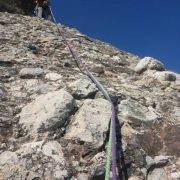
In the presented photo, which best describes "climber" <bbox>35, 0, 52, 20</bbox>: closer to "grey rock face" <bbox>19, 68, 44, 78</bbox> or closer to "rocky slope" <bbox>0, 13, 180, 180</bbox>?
"rocky slope" <bbox>0, 13, 180, 180</bbox>

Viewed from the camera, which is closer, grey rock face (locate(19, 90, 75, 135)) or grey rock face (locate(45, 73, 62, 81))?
grey rock face (locate(19, 90, 75, 135))

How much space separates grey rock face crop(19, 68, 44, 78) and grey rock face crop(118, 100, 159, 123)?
189 cm

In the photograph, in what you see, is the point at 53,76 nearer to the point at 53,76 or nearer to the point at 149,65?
the point at 53,76

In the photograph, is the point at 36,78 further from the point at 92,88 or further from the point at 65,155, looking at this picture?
the point at 65,155

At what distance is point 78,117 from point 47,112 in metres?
0.49

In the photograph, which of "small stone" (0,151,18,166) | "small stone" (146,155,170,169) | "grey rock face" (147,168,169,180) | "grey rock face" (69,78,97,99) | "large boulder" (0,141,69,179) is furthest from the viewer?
"grey rock face" (69,78,97,99)

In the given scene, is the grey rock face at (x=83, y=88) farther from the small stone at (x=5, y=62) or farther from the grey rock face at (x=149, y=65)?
the grey rock face at (x=149, y=65)

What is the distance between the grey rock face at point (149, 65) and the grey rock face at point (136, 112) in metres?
2.27

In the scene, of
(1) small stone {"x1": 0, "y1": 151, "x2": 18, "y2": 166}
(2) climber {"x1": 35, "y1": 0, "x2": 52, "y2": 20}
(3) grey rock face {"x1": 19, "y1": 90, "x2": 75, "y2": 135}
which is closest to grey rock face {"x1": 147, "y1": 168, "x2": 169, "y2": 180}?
(3) grey rock face {"x1": 19, "y1": 90, "x2": 75, "y2": 135}

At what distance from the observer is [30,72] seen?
26.5 ft

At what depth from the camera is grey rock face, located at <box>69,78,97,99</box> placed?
7.22 metres

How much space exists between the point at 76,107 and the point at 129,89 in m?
1.94

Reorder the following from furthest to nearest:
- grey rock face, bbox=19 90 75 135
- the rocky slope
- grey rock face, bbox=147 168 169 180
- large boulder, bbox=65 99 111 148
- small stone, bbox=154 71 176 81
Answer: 1. small stone, bbox=154 71 176 81
2. grey rock face, bbox=19 90 75 135
3. large boulder, bbox=65 99 111 148
4. grey rock face, bbox=147 168 169 180
5. the rocky slope

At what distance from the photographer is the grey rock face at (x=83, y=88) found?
722 cm
